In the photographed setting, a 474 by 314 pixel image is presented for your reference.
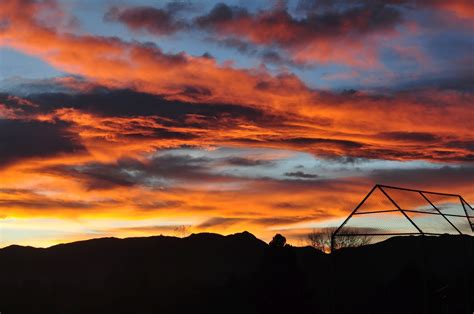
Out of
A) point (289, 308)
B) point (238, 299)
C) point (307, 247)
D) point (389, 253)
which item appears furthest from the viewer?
point (389, 253)

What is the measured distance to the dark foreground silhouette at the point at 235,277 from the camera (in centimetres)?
4666

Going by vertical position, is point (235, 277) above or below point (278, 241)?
below

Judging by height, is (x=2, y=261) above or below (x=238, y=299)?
above

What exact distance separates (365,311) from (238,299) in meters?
9.76

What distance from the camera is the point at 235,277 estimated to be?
57656 mm

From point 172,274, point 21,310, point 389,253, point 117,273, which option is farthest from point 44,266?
point 21,310

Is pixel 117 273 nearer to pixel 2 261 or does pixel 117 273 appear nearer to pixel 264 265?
pixel 264 265

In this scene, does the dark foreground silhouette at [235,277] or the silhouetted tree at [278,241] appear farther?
the silhouetted tree at [278,241]

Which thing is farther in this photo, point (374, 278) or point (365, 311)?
point (374, 278)

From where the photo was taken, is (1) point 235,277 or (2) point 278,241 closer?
(2) point 278,241

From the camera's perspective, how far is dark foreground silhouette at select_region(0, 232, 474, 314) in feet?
153

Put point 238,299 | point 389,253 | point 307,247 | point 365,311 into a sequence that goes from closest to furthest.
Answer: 1. point 365,311
2. point 238,299
3. point 307,247
4. point 389,253

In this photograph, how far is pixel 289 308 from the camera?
4634cm

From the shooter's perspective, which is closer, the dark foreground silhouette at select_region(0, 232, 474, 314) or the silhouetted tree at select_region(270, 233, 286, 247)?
the dark foreground silhouette at select_region(0, 232, 474, 314)
